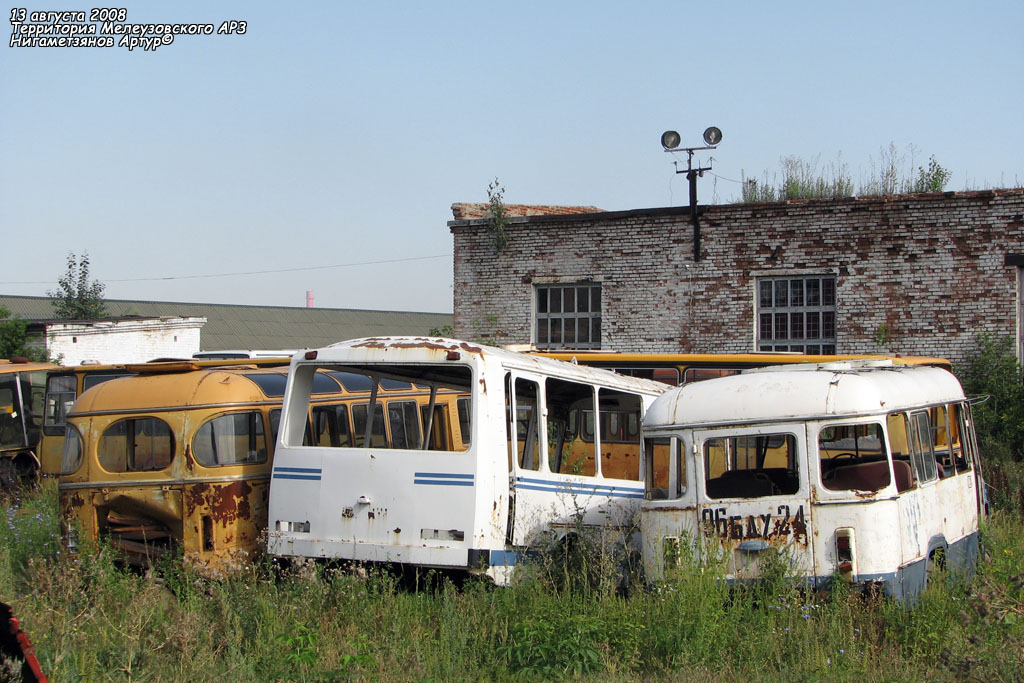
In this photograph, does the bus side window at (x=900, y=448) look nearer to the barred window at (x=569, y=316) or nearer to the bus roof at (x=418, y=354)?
the bus roof at (x=418, y=354)

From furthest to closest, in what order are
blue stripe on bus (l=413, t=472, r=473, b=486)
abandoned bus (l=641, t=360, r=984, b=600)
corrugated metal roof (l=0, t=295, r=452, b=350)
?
corrugated metal roof (l=0, t=295, r=452, b=350), blue stripe on bus (l=413, t=472, r=473, b=486), abandoned bus (l=641, t=360, r=984, b=600)

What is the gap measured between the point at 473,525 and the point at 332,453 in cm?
141

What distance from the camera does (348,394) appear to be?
10.2 meters

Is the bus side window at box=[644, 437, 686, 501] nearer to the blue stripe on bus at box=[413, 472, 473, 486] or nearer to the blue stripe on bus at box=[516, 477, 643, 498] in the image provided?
the blue stripe on bus at box=[516, 477, 643, 498]

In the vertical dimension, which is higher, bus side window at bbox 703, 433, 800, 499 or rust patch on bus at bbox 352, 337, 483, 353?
rust patch on bus at bbox 352, 337, 483, 353

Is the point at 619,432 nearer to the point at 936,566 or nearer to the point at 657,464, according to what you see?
the point at 657,464

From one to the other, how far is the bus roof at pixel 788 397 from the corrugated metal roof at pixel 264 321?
39173 millimetres

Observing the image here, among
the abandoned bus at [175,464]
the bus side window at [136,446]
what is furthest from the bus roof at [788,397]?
the bus side window at [136,446]

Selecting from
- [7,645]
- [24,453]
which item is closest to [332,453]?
[7,645]

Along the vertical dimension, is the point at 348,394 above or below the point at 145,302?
below

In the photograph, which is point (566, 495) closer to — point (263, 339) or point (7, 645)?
point (7, 645)

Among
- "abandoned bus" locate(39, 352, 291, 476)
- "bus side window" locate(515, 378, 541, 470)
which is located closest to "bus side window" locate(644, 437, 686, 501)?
"bus side window" locate(515, 378, 541, 470)

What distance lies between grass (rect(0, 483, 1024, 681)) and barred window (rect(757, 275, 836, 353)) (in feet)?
34.3

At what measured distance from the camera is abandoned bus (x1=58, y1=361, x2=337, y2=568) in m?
9.17
